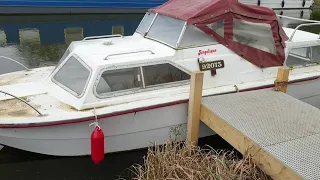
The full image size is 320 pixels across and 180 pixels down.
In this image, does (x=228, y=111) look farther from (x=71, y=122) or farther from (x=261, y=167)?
(x=71, y=122)

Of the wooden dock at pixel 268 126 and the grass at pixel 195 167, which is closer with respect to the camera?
the wooden dock at pixel 268 126

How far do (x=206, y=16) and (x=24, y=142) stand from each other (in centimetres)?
357

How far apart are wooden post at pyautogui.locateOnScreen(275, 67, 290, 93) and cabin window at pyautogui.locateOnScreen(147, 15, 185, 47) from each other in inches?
72.8

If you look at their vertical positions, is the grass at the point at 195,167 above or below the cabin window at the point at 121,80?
below

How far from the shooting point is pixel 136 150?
570 centimetres

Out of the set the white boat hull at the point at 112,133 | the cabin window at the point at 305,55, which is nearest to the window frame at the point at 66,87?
the white boat hull at the point at 112,133

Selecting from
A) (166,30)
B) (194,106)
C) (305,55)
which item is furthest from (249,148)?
(305,55)

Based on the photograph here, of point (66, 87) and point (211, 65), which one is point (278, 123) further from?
point (66, 87)

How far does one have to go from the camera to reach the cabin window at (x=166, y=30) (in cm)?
593

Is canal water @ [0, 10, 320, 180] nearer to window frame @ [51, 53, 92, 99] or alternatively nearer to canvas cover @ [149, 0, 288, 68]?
window frame @ [51, 53, 92, 99]

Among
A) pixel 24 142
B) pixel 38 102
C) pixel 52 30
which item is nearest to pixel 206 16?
pixel 38 102

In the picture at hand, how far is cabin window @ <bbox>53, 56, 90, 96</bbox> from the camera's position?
533 centimetres

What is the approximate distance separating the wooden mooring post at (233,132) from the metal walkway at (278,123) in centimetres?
A: 5

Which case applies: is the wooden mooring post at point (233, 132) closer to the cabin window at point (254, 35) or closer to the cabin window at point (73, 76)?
the cabin window at point (254, 35)
